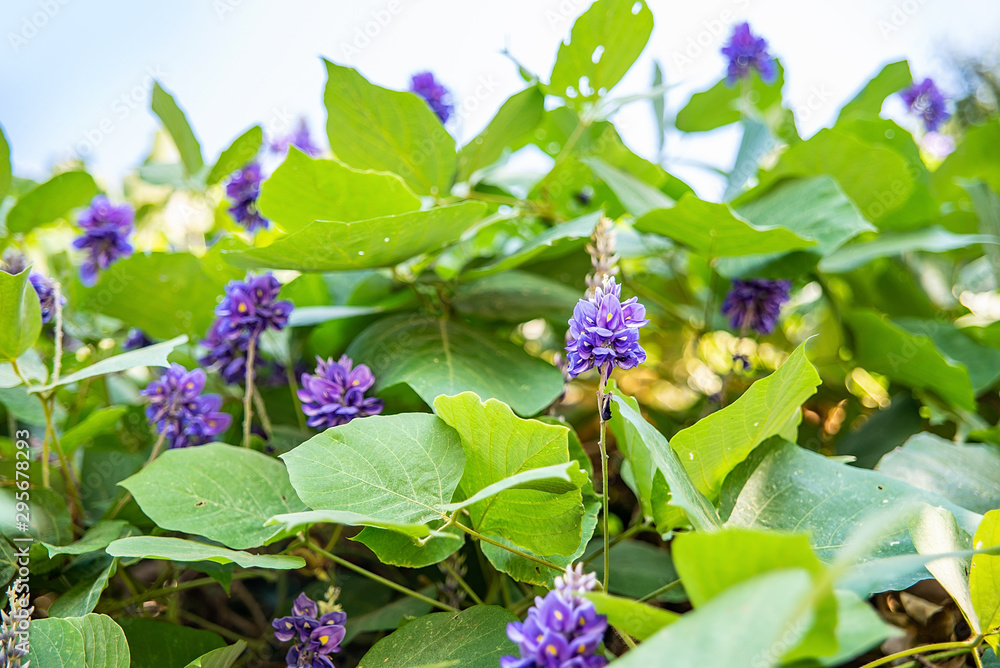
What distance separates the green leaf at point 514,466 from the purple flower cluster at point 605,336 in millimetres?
57

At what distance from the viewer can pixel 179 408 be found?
648 mm

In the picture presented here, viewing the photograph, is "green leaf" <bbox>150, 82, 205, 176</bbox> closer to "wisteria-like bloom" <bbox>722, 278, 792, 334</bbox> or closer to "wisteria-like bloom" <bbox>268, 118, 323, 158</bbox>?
"wisteria-like bloom" <bbox>268, 118, 323, 158</bbox>

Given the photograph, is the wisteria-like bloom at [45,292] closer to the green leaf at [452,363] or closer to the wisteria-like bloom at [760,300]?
the green leaf at [452,363]

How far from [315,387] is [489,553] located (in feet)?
0.69

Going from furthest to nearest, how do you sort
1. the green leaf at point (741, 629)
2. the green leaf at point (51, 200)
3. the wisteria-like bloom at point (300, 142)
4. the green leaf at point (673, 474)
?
the wisteria-like bloom at point (300, 142)
the green leaf at point (51, 200)
the green leaf at point (673, 474)
the green leaf at point (741, 629)

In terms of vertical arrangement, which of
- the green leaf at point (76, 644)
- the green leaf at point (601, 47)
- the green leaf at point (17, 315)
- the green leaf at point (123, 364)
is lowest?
the green leaf at point (76, 644)

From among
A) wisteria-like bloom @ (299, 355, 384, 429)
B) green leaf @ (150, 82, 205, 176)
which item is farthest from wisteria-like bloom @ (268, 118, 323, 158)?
wisteria-like bloom @ (299, 355, 384, 429)

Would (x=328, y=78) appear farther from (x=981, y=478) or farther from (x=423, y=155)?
(x=981, y=478)

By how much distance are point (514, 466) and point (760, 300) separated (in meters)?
0.46

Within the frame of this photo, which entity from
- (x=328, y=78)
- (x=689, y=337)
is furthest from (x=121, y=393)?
(x=689, y=337)

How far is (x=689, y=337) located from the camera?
1.05m

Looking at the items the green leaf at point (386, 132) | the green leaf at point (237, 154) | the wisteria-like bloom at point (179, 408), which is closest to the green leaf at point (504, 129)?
the green leaf at point (386, 132)

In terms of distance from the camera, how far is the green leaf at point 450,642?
1.49 feet

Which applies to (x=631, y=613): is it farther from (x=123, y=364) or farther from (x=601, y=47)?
(x=601, y=47)
